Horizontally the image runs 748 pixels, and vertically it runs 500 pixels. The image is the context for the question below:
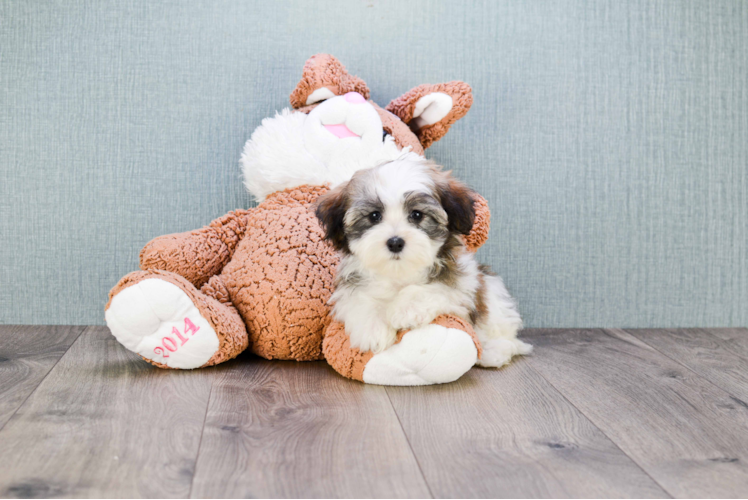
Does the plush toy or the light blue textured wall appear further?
the light blue textured wall

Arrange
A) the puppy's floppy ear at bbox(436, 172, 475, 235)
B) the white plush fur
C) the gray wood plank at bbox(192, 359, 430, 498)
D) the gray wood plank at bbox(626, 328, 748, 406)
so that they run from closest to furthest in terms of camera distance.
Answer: the gray wood plank at bbox(192, 359, 430, 498), the puppy's floppy ear at bbox(436, 172, 475, 235), the gray wood plank at bbox(626, 328, 748, 406), the white plush fur

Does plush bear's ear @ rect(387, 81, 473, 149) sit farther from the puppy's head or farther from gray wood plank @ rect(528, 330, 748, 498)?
gray wood plank @ rect(528, 330, 748, 498)

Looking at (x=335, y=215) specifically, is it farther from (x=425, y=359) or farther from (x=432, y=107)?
(x=432, y=107)

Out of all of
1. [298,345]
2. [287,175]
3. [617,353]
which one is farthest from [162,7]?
[617,353]

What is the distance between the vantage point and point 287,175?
2.14 meters

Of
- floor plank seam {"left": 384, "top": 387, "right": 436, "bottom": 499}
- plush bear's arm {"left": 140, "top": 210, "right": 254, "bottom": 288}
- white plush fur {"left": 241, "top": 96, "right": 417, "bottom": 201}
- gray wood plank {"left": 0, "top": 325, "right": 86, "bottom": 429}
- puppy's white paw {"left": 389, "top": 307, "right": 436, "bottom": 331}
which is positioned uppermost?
white plush fur {"left": 241, "top": 96, "right": 417, "bottom": 201}

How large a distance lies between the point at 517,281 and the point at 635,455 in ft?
4.06

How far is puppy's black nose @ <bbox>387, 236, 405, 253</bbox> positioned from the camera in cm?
160

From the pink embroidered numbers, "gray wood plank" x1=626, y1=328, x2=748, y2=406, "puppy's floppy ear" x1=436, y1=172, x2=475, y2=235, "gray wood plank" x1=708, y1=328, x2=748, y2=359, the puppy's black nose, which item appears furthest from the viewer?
"gray wood plank" x1=708, y1=328, x2=748, y2=359

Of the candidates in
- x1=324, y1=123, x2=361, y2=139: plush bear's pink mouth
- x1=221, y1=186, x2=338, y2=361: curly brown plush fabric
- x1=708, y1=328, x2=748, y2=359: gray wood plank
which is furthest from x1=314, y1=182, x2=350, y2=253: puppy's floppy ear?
x1=708, y1=328, x2=748, y2=359: gray wood plank

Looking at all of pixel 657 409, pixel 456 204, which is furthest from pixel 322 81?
pixel 657 409

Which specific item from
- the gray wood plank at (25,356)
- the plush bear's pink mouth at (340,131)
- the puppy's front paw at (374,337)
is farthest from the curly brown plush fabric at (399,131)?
the gray wood plank at (25,356)

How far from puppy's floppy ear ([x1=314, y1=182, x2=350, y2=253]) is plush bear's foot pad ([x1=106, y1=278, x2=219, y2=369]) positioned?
46 centimetres

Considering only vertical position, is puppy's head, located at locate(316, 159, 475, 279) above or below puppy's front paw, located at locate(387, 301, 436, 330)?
above
